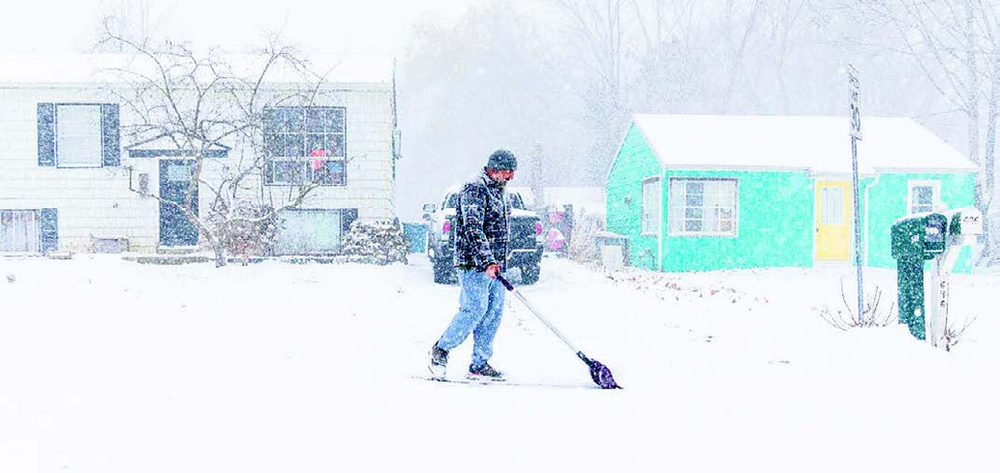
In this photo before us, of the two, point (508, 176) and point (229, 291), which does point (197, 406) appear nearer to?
point (508, 176)

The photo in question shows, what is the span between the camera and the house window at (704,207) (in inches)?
829

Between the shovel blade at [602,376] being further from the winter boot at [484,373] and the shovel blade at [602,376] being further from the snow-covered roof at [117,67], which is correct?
the snow-covered roof at [117,67]

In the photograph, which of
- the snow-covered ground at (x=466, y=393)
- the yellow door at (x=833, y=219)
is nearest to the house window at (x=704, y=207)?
the yellow door at (x=833, y=219)

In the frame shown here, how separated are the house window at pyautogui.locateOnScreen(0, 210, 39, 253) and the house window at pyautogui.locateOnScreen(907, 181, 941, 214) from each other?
2172 centimetres

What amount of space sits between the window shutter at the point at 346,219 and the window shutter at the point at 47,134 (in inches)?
281

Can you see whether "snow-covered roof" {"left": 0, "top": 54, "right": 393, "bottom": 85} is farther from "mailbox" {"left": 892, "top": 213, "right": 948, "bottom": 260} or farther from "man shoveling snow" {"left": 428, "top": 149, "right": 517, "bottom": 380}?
"mailbox" {"left": 892, "top": 213, "right": 948, "bottom": 260}

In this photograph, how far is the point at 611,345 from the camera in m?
8.42

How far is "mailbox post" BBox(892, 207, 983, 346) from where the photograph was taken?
7.35 metres

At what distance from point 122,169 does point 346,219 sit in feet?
18.3

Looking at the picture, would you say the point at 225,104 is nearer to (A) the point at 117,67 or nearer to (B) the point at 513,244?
(A) the point at 117,67

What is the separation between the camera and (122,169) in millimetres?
20734

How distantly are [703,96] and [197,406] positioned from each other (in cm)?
4866

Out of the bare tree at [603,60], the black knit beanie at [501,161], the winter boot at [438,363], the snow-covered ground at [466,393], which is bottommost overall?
the snow-covered ground at [466,393]

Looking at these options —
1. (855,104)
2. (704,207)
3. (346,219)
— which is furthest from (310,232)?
(855,104)
